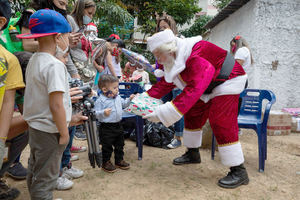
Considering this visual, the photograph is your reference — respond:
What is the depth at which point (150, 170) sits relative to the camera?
297 cm

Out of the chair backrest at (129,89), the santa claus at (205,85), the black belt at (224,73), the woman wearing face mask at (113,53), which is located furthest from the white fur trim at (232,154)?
the woman wearing face mask at (113,53)

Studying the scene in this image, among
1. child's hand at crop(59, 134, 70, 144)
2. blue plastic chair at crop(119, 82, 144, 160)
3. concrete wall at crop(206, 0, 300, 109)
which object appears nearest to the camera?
child's hand at crop(59, 134, 70, 144)

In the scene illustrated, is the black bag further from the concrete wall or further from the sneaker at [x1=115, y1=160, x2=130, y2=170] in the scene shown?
the concrete wall

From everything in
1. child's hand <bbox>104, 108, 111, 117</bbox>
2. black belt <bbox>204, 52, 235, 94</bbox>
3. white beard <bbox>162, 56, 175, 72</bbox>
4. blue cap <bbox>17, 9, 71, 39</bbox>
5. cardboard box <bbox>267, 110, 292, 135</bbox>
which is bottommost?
cardboard box <bbox>267, 110, 292, 135</bbox>

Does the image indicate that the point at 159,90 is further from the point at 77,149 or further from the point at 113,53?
the point at 113,53

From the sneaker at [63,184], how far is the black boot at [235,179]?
1578 mm

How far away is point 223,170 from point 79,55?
2.37 m

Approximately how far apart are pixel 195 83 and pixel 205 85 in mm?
101

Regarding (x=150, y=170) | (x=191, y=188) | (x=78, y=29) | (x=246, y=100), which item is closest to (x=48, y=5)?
(x=78, y=29)

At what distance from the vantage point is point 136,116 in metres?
3.22

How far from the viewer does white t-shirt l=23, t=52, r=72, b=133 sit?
1529mm

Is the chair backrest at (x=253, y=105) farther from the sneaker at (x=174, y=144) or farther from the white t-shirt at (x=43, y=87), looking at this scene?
the white t-shirt at (x=43, y=87)

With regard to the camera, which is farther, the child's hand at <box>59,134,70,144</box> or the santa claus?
the santa claus

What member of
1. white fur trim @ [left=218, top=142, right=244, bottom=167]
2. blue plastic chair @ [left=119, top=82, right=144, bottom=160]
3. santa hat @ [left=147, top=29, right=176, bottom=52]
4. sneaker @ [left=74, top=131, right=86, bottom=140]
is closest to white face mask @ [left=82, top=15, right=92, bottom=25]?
blue plastic chair @ [left=119, top=82, right=144, bottom=160]
